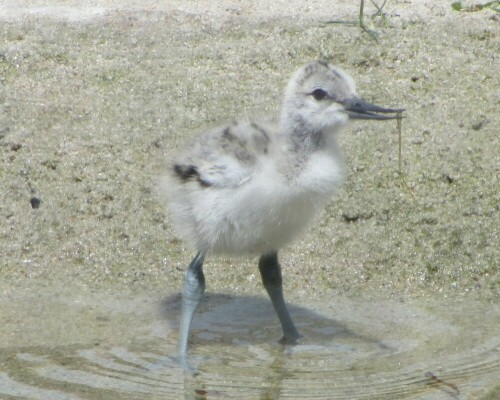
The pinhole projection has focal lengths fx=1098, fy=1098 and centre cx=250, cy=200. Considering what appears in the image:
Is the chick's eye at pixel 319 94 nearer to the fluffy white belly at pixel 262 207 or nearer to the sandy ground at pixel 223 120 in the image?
the fluffy white belly at pixel 262 207

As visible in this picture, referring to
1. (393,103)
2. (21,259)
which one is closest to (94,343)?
(21,259)

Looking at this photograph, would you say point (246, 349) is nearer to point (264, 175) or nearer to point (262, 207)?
point (262, 207)

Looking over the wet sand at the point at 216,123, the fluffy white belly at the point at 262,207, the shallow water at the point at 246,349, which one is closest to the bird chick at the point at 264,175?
the fluffy white belly at the point at 262,207

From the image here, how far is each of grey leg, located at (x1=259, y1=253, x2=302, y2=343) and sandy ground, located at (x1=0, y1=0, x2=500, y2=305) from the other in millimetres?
336

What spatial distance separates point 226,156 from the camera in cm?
377

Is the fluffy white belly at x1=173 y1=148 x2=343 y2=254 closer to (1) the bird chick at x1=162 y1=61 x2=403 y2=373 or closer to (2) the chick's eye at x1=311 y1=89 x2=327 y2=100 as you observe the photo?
(1) the bird chick at x1=162 y1=61 x2=403 y2=373

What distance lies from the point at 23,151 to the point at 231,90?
3.30 feet

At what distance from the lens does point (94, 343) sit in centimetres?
393

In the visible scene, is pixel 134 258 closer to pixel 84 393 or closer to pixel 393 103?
pixel 84 393

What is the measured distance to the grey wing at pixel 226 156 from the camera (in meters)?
3.73

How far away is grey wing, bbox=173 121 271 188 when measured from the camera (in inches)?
147

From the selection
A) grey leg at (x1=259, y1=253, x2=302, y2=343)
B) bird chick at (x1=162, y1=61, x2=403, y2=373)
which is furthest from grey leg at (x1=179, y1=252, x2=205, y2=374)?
grey leg at (x1=259, y1=253, x2=302, y2=343)

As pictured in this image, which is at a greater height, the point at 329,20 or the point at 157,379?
the point at 329,20

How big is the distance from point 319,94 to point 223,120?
1125 mm
